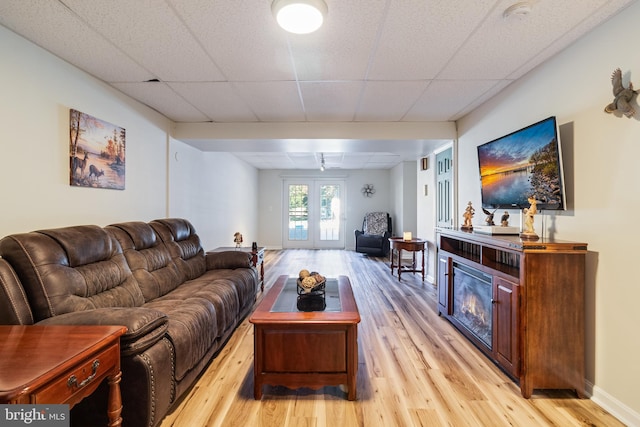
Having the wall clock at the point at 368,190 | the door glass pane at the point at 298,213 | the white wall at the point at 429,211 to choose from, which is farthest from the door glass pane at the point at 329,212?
the white wall at the point at 429,211

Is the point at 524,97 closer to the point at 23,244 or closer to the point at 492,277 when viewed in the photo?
the point at 492,277

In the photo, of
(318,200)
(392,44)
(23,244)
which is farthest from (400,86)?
(318,200)

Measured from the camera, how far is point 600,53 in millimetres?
1865

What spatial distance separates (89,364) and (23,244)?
0.94 m

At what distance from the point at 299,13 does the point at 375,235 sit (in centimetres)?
617

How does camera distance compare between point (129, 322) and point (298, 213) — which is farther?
point (298, 213)

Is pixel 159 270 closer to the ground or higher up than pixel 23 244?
closer to the ground

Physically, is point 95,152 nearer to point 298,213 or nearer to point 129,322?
point 129,322

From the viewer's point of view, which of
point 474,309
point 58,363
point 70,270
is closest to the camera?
point 58,363

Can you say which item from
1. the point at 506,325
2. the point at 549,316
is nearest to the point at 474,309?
the point at 506,325

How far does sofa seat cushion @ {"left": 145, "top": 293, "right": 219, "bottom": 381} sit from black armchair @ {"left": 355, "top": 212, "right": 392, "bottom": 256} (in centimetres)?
538

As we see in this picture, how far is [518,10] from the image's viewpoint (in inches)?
66.6

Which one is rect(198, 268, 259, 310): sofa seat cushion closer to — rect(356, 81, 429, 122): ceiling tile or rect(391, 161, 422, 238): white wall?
rect(356, 81, 429, 122): ceiling tile

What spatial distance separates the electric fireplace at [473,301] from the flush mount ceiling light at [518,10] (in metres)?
1.80
